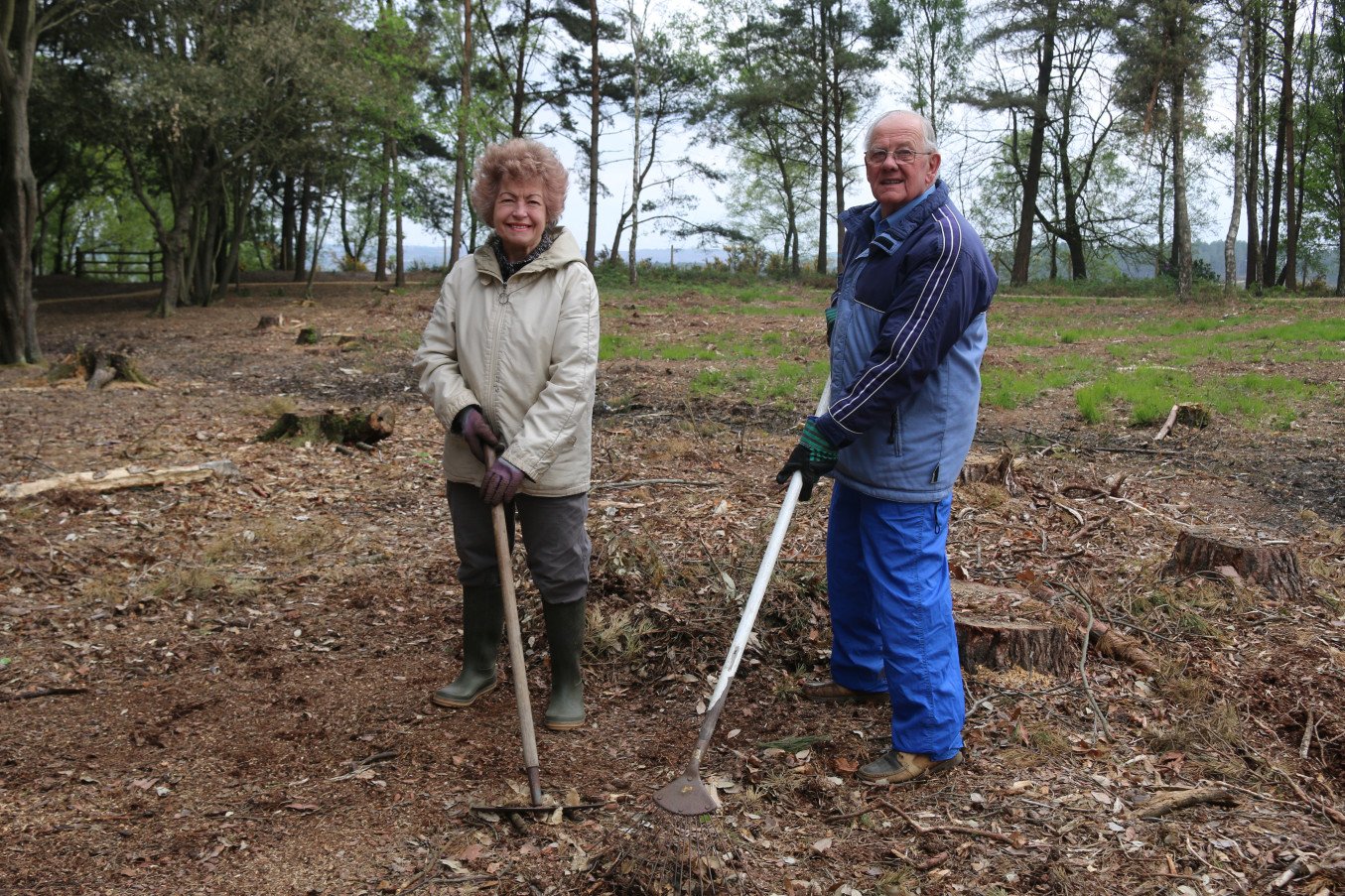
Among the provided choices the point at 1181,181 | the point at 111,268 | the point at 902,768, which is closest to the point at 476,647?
the point at 902,768

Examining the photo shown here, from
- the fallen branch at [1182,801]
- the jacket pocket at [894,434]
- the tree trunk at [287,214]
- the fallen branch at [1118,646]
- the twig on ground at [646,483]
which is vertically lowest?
the fallen branch at [1182,801]

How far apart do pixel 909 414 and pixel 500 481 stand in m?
1.33

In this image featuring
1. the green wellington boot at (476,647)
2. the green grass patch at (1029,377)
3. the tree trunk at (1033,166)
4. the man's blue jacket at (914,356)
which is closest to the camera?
the man's blue jacket at (914,356)

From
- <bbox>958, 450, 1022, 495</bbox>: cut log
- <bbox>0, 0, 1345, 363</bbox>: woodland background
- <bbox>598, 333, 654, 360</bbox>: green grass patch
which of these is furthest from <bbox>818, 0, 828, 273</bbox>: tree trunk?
<bbox>958, 450, 1022, 495</bbox>: cut log

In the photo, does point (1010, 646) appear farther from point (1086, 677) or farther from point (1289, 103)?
point (1289, 103)

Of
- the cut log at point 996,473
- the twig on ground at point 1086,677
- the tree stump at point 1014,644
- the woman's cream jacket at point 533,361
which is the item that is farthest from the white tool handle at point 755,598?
the cut log at point 996,473

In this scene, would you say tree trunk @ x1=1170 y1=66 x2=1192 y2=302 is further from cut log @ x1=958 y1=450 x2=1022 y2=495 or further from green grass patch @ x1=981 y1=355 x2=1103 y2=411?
cut log @ x1=958 y1=450 x2=1022 y2=495

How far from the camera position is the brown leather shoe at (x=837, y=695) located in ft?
12.4

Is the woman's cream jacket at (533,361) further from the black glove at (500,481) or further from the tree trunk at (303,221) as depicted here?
the tree trunk at (303,221)

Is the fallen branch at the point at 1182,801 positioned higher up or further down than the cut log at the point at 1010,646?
further down

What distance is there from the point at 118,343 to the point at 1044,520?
14.7 metres

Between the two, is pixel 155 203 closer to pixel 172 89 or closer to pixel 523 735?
pixel 172 89

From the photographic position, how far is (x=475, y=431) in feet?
11.0

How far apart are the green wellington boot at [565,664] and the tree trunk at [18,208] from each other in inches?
484
